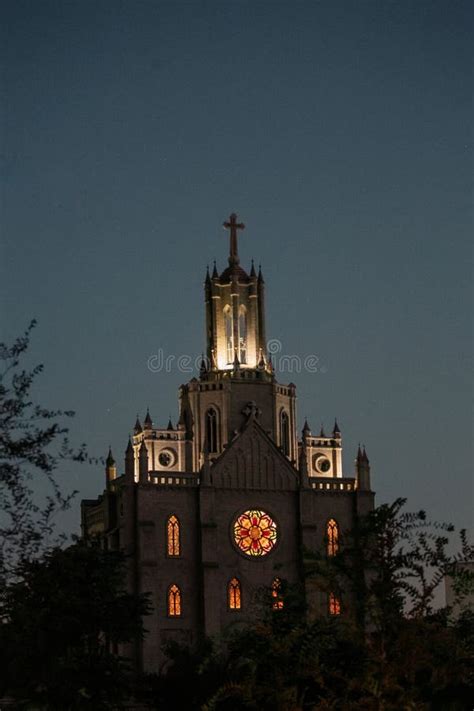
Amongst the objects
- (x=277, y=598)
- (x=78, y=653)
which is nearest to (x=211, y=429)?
(x=78, y=653)

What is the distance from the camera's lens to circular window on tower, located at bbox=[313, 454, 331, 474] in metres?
111

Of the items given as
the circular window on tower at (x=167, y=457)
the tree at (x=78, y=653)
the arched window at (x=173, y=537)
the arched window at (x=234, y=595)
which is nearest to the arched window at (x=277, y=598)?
the tree at (x=78, y=653)

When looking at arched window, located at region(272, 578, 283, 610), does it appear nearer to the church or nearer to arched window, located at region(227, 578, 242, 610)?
the church

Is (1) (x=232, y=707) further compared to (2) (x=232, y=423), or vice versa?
(2) (x=232, y=423)

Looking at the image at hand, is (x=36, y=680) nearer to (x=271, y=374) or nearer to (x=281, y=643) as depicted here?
(x=281, y=643)

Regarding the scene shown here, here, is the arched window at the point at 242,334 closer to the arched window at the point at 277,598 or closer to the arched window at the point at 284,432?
the arched window at the point at 284,432

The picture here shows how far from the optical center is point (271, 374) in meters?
111

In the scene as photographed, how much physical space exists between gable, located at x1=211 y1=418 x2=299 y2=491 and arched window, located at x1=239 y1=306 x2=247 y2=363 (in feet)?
26.5

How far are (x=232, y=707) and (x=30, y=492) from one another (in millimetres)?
26868

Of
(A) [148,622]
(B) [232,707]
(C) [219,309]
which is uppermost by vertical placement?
(C) [219,309]

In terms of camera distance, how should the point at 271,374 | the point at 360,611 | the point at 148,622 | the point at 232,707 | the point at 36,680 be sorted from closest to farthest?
1. the point at 360,611
2. the point at 232,707
3. the point at 36,680
4. the point at 148,622
5. the point at 271,374

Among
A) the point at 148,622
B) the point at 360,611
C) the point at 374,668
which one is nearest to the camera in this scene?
the point at 374,668

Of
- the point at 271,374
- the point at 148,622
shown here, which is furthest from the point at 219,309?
the point at 148,622

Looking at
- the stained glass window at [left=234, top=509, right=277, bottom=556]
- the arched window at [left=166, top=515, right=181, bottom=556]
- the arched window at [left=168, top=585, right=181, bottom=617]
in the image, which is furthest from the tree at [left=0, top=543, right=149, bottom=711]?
the stained glass window at [left=234, top=509, right=277, bottom=556]
